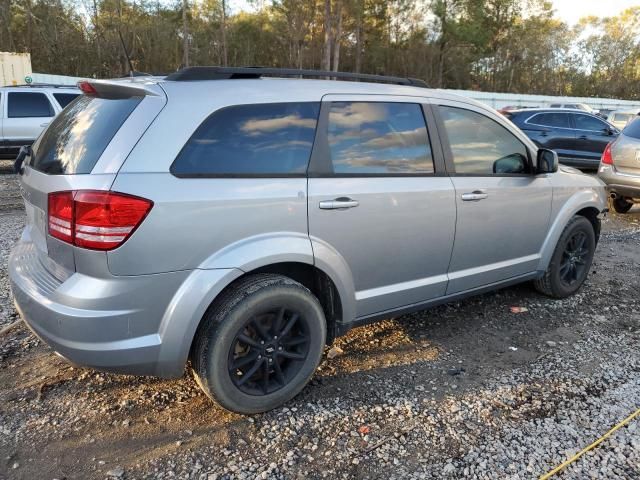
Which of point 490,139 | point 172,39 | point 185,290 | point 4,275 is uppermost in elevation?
point 172,39

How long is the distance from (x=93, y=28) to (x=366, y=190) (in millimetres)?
35304

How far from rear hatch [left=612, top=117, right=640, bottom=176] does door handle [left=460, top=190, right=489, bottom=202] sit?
5.61 meters

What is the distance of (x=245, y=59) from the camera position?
42.6 metres

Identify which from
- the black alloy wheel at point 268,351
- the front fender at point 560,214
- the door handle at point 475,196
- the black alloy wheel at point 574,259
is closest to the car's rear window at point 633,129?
the black alloy wheel at point 574,259

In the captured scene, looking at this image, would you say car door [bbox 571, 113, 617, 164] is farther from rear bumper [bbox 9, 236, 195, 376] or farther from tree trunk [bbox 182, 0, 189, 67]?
tree trunk [bbox 182, 0, 189, 67]

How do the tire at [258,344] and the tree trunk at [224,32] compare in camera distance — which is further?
the tree trunk at [224,32]

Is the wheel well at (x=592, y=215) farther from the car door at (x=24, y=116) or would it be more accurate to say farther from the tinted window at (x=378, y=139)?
the car door at (x=24, y=116)

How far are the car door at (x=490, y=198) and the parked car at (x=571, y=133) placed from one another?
8.89 metres

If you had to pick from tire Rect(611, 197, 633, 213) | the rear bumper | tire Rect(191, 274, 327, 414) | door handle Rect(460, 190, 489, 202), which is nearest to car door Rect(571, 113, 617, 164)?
tire Rect(611, 197, 633, 213)

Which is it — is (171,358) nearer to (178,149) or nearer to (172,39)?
(178,149)

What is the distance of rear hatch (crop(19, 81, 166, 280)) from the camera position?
2400 millimetres

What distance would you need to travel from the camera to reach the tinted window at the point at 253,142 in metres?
2.57

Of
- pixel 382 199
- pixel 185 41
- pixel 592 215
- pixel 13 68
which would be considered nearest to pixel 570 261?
pixel 592 215

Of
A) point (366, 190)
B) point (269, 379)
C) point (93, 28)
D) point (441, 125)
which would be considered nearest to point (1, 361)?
point (269, 379)
